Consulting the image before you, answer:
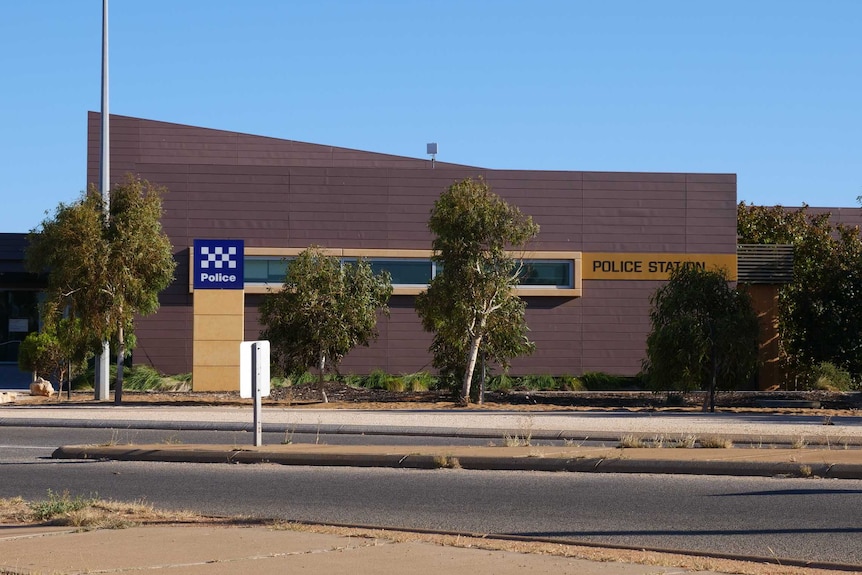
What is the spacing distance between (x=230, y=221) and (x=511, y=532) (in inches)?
1145

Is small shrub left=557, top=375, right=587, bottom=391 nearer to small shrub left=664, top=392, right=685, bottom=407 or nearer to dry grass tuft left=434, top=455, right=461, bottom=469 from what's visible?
small shrub left=664, top=392, right=685, bottom=407

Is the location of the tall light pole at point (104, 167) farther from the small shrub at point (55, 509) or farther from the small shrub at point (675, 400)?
the small shrub at point (55, 509)

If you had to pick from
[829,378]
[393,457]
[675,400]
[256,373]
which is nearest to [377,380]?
[675,400]

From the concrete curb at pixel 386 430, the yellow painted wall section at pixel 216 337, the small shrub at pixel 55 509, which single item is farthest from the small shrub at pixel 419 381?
the small shrub at pixel 55 509

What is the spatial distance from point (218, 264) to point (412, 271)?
286 inches

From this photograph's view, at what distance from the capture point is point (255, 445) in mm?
16297

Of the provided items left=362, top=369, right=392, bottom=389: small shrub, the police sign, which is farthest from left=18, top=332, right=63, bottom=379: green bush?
left=362, top=369, right=392, bottom=389: small shrub

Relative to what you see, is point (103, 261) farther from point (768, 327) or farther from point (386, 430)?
point (768, 327)

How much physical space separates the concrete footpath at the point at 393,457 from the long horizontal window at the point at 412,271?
9.34 metres

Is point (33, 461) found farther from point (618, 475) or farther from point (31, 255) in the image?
point (31, 255)

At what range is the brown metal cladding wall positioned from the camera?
37750mm

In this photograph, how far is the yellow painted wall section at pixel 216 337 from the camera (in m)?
33.4

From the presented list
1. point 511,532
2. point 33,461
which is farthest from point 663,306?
point 511,532

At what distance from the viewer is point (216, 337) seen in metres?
33.5
